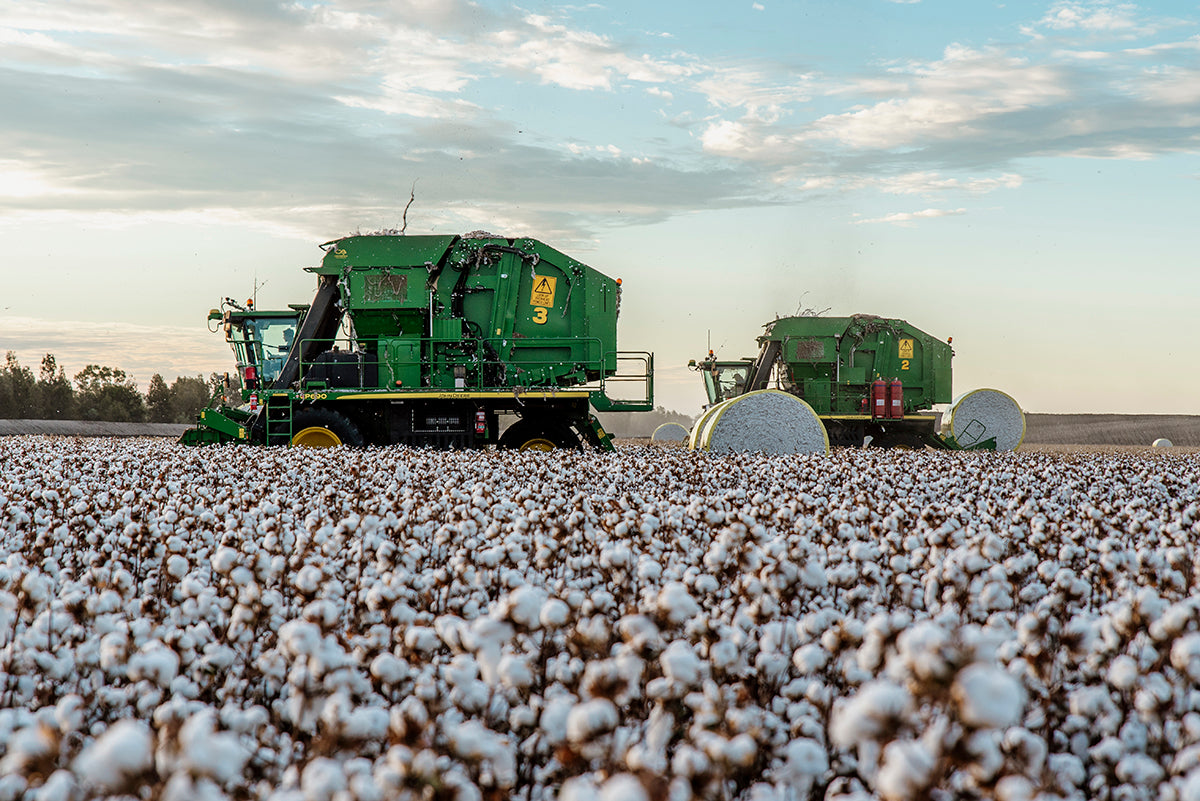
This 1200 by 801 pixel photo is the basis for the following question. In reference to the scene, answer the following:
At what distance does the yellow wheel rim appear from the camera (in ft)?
62.2

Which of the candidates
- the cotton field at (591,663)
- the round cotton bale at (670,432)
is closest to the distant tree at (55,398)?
the round cotton bale at (670,432)

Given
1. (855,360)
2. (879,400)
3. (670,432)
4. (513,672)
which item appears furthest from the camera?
(670,432)

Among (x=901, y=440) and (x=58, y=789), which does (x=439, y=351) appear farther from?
(x=58, y=789)

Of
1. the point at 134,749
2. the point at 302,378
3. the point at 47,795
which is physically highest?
the point at 302,378

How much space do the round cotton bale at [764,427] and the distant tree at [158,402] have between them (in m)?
46.3

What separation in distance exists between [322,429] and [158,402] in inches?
1703

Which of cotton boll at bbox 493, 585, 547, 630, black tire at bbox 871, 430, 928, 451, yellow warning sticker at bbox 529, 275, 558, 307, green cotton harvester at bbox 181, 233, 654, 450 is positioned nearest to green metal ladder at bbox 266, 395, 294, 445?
green cotton harvester at bbox 181, 233, 654, 450

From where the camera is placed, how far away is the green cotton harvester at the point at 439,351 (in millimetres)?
19281

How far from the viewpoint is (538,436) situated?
1962cm

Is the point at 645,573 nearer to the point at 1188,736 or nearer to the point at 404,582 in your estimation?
the point at 404,582

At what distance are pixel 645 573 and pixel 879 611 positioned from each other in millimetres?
1872

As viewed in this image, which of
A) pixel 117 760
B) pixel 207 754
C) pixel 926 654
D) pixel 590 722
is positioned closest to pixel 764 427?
pixel 590 722

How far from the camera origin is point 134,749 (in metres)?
2.59

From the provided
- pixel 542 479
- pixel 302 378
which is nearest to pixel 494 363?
pixel 302 378
